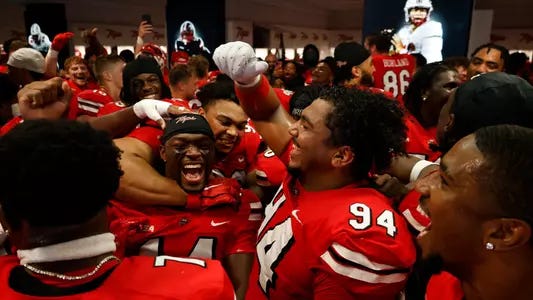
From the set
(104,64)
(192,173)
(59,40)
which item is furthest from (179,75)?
(192,173)

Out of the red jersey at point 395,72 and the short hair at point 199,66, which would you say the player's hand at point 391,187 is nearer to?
the red jersey at point 395,72

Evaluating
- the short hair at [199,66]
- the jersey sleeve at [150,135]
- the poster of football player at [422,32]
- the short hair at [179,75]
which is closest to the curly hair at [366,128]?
the jersey sleeve at [150,135]

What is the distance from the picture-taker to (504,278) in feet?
3.23

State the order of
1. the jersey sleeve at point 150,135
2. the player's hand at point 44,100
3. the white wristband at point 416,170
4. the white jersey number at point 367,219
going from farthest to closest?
the jersey sleeve at point 150,135
the player's hand at point 44,100
the white wristband at point 416,170
the white jersey number at point 367,219

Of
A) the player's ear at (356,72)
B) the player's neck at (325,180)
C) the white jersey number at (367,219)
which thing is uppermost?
the player's ear at (356,72)

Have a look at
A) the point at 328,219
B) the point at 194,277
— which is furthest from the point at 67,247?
the point at 328,219

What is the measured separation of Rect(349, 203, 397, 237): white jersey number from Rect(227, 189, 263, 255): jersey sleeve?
770 mm

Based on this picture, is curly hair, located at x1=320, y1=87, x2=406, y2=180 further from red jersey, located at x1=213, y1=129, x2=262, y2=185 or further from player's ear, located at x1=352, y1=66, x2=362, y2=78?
player's ear, located at x1=352, y1=66, x2=362, y2=78

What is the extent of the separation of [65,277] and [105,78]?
139 inches

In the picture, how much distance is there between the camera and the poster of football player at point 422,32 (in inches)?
198

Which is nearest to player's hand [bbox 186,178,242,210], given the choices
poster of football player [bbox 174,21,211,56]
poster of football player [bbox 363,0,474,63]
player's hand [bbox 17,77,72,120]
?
player's hand [bbox 17,77,72,120]

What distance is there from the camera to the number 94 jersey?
132 cm

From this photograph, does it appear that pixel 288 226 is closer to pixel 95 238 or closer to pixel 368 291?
pixel 368 291

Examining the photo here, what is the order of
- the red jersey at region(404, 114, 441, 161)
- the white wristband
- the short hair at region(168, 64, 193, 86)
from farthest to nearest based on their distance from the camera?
the short hair at region(168, 64, 193, 86) → the red jersey at region(404, 114, 441, 161) → the white wristband
